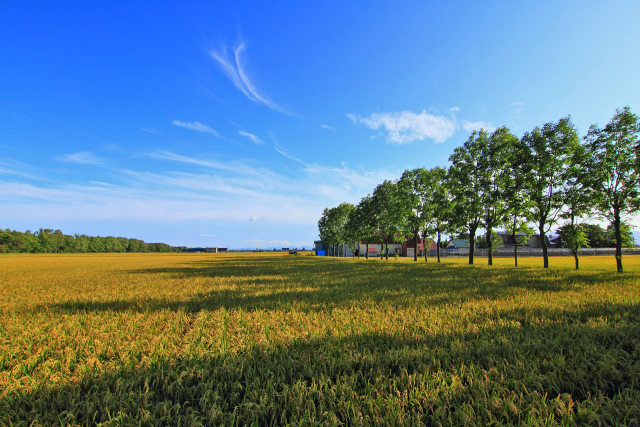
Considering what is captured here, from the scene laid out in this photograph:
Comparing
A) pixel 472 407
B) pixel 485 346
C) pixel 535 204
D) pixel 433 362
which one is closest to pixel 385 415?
pixel 472 407

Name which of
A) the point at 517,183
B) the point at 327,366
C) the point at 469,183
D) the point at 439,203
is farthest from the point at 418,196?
the point at 327,366

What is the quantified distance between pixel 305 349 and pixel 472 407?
108 inches

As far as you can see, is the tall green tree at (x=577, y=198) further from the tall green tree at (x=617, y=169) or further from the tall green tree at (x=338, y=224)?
the tall green tree at (x=338, y=224)

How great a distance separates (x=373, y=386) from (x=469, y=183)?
33.8 m

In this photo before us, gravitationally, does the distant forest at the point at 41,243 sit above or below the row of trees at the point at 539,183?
below

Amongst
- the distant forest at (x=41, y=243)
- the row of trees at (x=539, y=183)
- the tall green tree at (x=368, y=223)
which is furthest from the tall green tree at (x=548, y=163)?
the distant forest at (x=41, y=243)

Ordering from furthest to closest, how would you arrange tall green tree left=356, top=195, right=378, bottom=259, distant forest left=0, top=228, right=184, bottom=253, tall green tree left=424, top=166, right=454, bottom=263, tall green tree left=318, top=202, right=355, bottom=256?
distant forest left=0, top=228, right=184, bottom=253
tall green tree left=318, top=202, right=355, bottom=256
tall green tree left=356, top=195, right=378, bottom=259
tall green tree left=424, top=166, right=454, bottom=263

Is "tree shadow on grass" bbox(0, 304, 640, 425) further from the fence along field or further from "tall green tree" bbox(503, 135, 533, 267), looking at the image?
"tall green tree" bbox(503, 135, 533, 267)

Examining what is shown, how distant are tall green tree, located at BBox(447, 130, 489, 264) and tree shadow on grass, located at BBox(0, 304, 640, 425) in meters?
28.5

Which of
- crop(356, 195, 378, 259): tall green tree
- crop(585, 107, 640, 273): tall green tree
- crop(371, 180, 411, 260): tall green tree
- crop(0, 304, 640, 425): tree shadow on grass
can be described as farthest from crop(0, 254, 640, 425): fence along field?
crop(356, 195, 378, 259): tall green tree

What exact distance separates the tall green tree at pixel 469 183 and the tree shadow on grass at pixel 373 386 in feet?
93.6

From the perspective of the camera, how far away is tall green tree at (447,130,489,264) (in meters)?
30.7

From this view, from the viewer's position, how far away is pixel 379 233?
54781mm

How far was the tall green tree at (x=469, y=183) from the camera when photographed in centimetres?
3068
